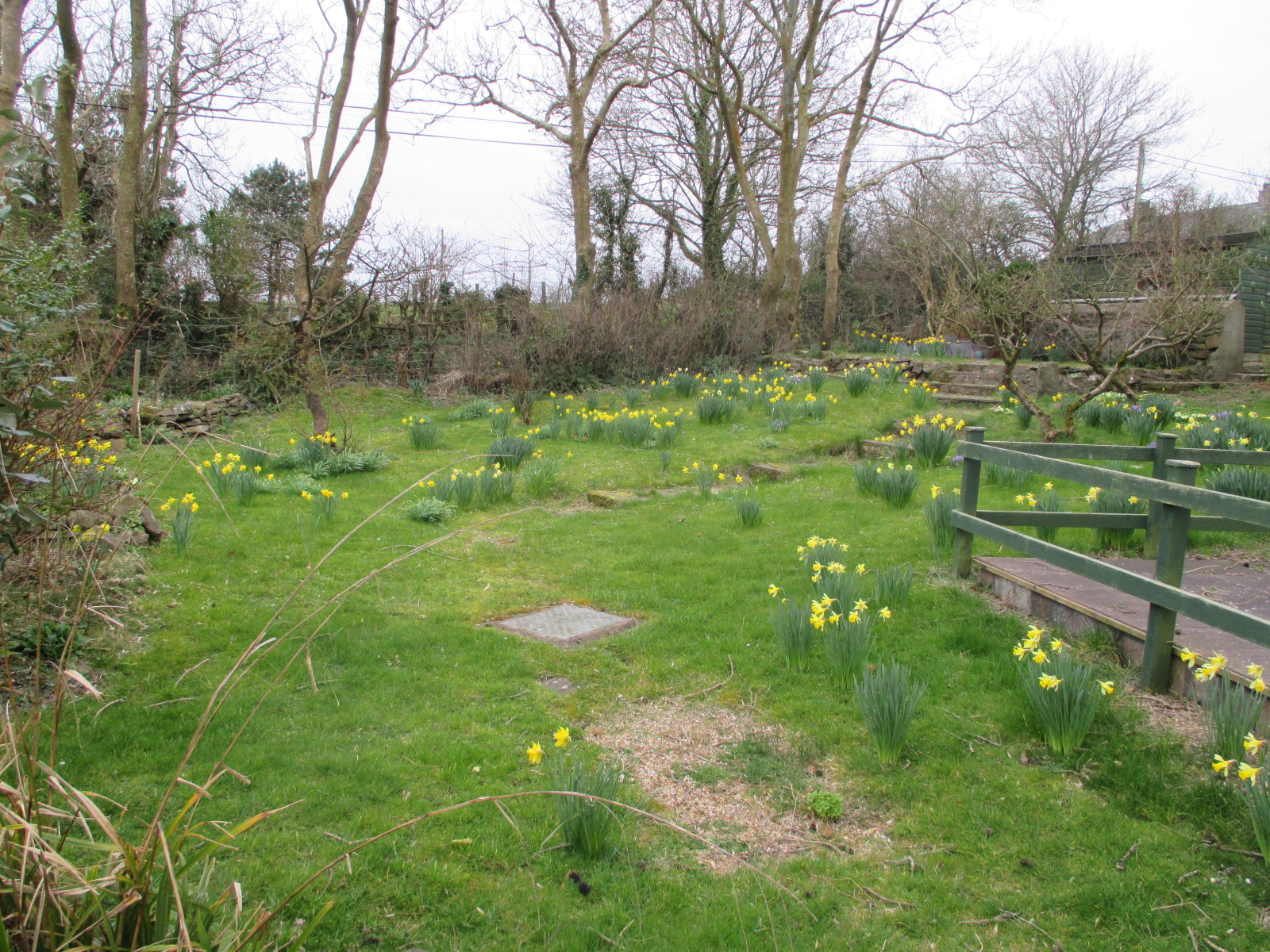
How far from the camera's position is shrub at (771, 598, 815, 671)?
12.5ft

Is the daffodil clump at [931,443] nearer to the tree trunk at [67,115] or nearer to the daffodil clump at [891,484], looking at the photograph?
the daffodil clump at [891,484]

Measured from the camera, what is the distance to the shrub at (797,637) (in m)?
3.80

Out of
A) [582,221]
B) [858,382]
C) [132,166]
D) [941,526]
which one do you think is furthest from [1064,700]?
[582,221]

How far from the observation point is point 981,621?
4195 mm

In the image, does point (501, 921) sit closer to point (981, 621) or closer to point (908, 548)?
point (981, 621)

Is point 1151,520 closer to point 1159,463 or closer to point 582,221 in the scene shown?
point 1159,463

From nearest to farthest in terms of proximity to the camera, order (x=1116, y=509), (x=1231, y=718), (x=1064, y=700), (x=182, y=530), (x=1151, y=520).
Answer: (x=1231, y=718), (x=1064, y=700), (x=1151, y=520), (x=1116, y=509), (x=182, y=530)

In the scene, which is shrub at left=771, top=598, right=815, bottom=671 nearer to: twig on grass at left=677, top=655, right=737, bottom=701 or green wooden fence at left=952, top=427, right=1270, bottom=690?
twig on grass at left=677, top=655, right=737, bottom=701

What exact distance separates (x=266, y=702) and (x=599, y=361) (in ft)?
37.7

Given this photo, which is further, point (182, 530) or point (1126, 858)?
point (182, 530)

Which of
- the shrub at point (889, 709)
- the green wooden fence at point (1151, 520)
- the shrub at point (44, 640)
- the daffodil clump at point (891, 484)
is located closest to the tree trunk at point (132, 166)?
the shrub at point (44, 640)

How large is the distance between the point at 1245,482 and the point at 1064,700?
3.09 metres

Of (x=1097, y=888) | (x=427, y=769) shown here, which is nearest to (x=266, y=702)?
(x=427, y=769)

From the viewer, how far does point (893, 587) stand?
4.38 metres
